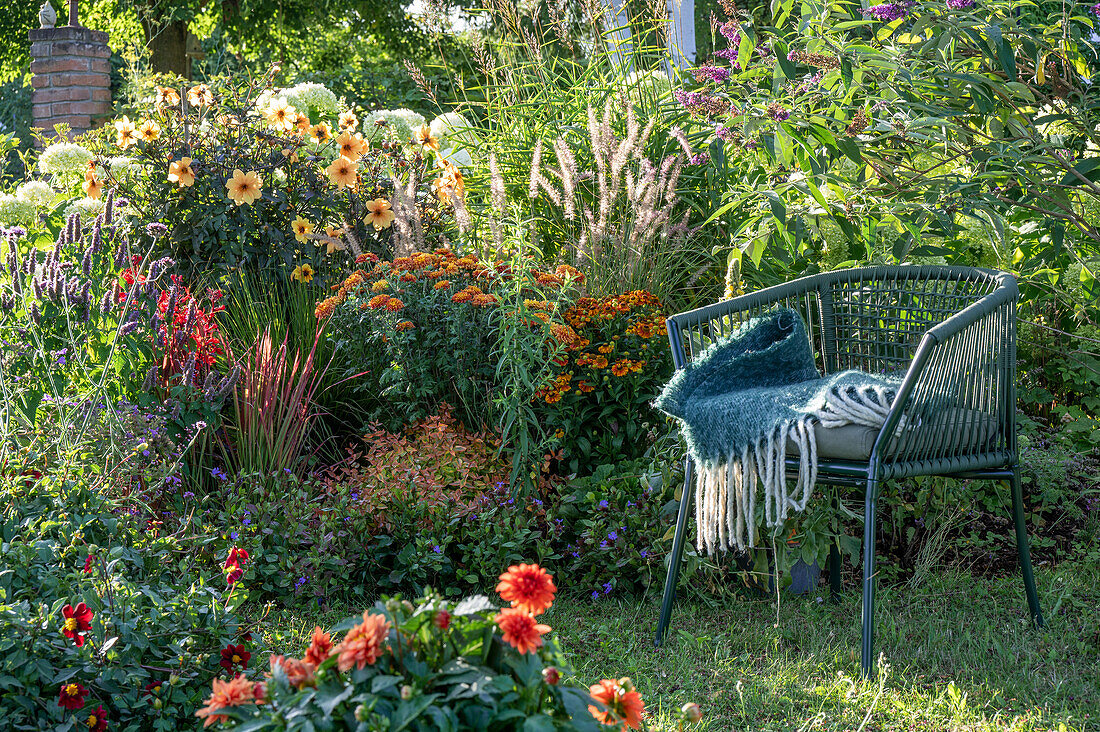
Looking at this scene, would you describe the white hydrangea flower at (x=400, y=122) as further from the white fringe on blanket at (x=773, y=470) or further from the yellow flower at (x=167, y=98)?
the white fringe on blanket at (x=773, y=470)

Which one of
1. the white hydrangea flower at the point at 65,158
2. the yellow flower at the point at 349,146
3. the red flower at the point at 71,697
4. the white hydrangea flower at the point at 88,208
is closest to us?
the red flower at the point at 71,697

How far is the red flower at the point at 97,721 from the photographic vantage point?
1.47 m

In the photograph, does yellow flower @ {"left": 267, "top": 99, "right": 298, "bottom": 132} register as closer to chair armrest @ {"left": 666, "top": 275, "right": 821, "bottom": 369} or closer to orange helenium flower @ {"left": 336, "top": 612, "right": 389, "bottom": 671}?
chair armrest @ {"left": 666, "top": 275, "right": 821, "bottom": 369}

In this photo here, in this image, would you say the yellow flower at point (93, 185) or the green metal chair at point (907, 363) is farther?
the yellow flower at point (93, 185)

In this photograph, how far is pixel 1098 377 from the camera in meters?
3.01

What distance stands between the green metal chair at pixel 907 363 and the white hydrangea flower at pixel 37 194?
2584mm

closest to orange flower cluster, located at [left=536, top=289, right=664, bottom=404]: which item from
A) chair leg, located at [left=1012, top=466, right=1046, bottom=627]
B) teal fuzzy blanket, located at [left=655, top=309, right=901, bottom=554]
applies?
teal fuzzy blanket, located at [left=655, top=309, right=901, bottom=554]

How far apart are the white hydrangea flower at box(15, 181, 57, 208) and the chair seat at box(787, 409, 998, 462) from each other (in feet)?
9.75

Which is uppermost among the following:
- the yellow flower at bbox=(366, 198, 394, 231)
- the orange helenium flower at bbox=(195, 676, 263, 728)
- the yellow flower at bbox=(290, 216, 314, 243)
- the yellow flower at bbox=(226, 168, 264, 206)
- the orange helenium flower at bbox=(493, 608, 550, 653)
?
the yellow flower at bbox=(226, 168, 264, 206)

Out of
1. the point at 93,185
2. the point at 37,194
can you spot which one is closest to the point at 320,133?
the point at 93,185

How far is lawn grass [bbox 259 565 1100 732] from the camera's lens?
1857mm

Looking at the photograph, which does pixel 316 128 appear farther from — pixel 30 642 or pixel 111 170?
pixel 30 642

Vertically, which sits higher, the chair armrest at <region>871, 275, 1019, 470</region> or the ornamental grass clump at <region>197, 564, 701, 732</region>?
the chair armrest at <region>871, 275, 1019, 470</region>

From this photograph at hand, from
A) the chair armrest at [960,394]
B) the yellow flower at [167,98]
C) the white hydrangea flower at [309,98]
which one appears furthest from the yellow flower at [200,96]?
the chair armrest at [960,394]
